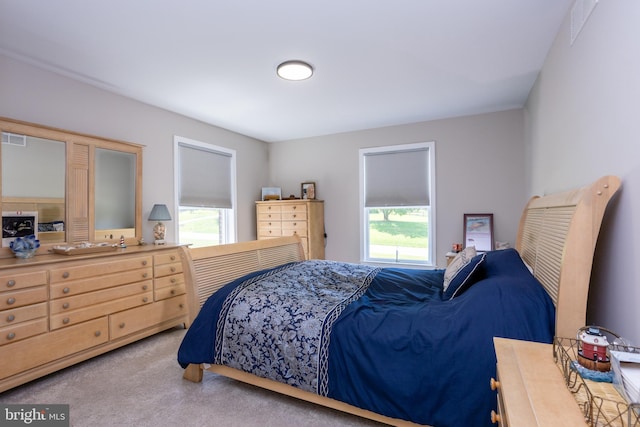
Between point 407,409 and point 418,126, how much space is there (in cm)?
385

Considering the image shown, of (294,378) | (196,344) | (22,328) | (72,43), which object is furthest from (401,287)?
(72,43)

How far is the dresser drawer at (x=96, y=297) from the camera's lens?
7.79 feet

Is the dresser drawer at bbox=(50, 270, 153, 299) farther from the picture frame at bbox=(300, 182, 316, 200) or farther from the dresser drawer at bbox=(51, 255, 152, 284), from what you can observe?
the picture frame at bbox=(300, 182, 316, 200)

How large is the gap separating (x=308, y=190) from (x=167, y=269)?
261 centimetres

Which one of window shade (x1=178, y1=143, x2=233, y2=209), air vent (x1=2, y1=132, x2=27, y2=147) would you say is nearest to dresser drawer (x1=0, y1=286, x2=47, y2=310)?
air vent (x1=2, y1=132, x2=27, y2=147)

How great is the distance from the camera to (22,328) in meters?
2.17

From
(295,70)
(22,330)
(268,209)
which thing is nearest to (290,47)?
(295,70)

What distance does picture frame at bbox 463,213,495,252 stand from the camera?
158 inches

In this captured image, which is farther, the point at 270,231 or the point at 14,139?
the point at 270,231

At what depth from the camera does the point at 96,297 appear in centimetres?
261

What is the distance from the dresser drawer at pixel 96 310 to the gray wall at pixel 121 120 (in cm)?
92

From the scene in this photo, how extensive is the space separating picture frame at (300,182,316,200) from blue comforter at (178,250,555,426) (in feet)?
9.93

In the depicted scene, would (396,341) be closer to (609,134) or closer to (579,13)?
(609,134)

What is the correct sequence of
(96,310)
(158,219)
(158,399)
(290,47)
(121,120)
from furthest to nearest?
(158,219), (121,120), (96,310), (290,47), (158,399)
